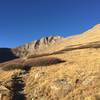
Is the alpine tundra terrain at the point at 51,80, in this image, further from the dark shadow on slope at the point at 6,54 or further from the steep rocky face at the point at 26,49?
the steep rocky face at the point at 26,49

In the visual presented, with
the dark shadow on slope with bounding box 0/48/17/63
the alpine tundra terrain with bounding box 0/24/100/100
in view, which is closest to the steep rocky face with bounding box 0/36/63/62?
the dark shadow on slope with bounding box 0/48/17/63

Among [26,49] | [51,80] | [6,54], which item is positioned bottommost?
[51,80]

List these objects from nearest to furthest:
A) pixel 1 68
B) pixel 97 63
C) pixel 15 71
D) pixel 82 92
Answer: pixel 82 92 < pixel 97 63 < pixel 15 71 < pixel 1 68

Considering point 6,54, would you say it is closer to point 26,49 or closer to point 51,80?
point 26,49

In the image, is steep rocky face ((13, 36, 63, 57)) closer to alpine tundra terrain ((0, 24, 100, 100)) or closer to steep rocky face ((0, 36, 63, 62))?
steep rocky face ((0, 36, 63, 62))

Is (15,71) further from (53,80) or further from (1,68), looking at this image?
(53,80)

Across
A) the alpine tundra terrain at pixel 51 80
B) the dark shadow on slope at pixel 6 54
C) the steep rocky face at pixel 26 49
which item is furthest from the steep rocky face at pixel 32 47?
the alpine tundra terrain at pixel 51 80

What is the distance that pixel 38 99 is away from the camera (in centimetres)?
2580

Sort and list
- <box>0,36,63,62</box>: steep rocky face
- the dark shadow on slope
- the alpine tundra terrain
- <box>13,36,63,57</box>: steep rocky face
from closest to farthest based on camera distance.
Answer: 1. the alpine tundra terrain
2. the dark shadow on slope
3. <box>0,36,63,62</box>: steep rocky face
4. <box>13,36,63,57</box>: steep rocky face

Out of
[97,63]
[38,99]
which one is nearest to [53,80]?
[38,99]

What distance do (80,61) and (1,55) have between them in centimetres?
12118

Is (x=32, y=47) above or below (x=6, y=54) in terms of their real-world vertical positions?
above

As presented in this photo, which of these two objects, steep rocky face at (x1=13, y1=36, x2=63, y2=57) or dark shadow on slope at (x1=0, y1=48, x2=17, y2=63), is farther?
steep rocky face at (x1=13, y1=36, x2=63, y2=57)

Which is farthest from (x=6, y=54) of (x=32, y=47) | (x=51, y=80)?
(x=51, y=80)
